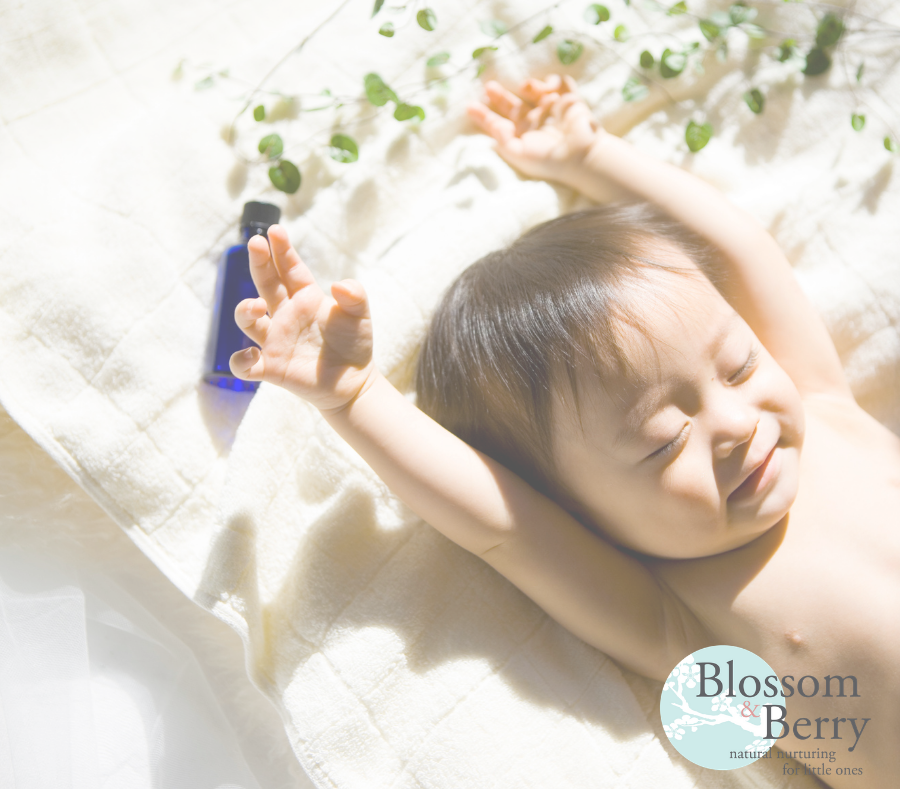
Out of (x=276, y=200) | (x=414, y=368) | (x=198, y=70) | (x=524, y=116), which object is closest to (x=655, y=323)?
(x=414, y=368)

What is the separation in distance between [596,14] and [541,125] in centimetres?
22

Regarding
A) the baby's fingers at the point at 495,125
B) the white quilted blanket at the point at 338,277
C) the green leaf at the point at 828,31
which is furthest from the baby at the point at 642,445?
the green leaf at the point at 828,31

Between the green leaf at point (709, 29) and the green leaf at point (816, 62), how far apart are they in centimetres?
17

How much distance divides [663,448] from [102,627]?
35.7 inches

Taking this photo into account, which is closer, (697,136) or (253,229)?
(253,229)

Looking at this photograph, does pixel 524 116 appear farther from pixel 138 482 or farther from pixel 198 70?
pixel 138 482

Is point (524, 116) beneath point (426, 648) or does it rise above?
above

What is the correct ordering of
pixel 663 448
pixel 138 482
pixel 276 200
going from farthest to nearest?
1. pixel 276 200
2. pixel 138 482
3. pixel 663 448

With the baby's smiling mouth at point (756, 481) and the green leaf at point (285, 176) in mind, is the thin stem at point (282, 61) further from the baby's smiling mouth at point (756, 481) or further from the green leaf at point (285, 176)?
the baby's smiling mouth at point (756, 481)

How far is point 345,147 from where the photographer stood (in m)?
1.16

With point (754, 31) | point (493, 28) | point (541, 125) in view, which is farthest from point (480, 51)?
point (754, 31)

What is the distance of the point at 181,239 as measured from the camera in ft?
3.69

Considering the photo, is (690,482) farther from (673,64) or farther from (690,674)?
(673,64)

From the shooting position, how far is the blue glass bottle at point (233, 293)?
3.52 ft
